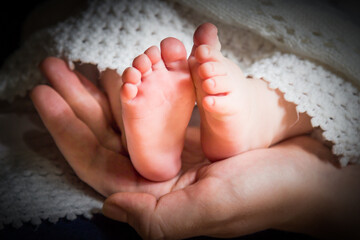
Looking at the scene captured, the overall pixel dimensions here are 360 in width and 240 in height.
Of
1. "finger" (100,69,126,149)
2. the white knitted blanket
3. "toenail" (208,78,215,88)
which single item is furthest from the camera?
"finger" (100,69,126,149)

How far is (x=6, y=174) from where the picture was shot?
2.14 ft

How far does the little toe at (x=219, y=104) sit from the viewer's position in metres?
0.44

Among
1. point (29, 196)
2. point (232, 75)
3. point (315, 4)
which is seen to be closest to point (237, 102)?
point (232, 75)

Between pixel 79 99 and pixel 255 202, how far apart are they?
0.47m

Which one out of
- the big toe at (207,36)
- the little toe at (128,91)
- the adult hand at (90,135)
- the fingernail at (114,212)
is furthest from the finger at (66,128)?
the big toe at (207,36)

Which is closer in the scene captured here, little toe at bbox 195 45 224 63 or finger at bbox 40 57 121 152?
little toe at bbox 195 45 224 63

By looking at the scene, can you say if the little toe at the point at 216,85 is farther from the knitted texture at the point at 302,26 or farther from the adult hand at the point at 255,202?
the knitted texture at the point at 302,26

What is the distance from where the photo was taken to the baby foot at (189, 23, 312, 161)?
0.45 metres

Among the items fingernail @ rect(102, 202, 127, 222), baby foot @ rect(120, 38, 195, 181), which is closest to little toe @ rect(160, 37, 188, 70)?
baby foot @ rect(120, 38, 195, 181)

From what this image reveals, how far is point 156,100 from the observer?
48 centimetres

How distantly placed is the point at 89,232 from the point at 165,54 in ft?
1.16

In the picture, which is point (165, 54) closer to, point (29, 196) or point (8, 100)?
point (29, 196)

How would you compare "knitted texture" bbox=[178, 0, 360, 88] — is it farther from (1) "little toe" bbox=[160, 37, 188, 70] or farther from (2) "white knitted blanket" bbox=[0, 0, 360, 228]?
(1) "little toe" bbox=[160, 37, 188, 70]

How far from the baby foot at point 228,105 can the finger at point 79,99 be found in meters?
0.27
